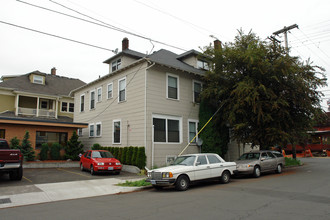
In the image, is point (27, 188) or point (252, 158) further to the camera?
point (252, 158)

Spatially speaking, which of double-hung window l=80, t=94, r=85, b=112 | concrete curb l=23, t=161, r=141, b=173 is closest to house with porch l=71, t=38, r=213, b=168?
concrete curb l=23, t=161, r=141, b=173

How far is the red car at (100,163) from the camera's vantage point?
48.7ft

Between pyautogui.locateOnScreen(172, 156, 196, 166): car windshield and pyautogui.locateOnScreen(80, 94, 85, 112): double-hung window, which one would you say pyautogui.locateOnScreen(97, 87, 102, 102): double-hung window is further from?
pyautogui.locateOnScreen(172, 156, 196, 166): car windshield

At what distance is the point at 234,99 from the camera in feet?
59.5

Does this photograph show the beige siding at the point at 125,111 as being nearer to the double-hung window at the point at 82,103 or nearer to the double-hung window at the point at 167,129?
the double-hung window at the point at 167,129

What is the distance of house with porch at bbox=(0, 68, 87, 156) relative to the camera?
20167 millimetres

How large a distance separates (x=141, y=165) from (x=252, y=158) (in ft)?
22.5

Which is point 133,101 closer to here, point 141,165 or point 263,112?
Result: point 141,165

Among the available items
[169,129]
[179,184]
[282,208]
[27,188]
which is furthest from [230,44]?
[27,188]

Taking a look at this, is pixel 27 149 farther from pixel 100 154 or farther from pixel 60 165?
pixel 100 154

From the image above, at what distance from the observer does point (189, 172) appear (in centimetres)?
1077

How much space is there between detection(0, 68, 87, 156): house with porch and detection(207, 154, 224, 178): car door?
47.2 ft

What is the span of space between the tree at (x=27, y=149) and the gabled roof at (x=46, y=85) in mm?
11958

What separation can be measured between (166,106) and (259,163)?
7.13 m
